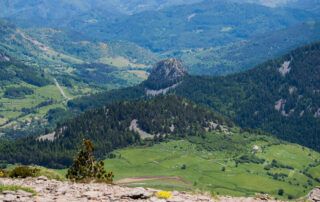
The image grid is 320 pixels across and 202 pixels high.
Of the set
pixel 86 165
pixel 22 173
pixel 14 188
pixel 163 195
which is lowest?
pixel 86 165

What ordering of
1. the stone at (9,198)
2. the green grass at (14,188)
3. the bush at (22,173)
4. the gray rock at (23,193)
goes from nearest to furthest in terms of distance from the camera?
1. the stone at (9,198)
2. the gray rock at (23,193)
3. the green grass at (14,188)
4. the bush at (22,173)

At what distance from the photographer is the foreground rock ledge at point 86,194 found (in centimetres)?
3678

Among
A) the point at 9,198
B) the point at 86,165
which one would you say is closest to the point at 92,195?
the point at 9,198

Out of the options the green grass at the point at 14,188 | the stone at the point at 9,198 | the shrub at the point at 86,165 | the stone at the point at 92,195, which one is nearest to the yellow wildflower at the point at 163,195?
the stone at the point at 92,195

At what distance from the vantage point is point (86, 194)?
38000 millimetres

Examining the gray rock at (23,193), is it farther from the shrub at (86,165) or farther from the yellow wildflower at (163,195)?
the shrub at (86,165)

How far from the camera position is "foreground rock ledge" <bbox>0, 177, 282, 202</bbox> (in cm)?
3678

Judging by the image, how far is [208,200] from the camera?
1511 inches

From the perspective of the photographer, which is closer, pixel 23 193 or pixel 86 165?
pixel 23 193

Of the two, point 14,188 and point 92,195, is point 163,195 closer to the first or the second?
point 92,195

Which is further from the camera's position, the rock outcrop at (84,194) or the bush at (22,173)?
the bush at (22,173)

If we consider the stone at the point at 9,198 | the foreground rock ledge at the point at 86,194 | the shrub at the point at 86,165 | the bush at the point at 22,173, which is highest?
the stone at the point at 9,198

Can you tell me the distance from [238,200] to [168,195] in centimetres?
555

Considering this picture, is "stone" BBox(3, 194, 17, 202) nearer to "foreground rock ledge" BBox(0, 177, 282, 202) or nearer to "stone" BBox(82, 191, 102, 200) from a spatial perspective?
"foreground rock ledge" BBox(0, 177, 282, 202)
